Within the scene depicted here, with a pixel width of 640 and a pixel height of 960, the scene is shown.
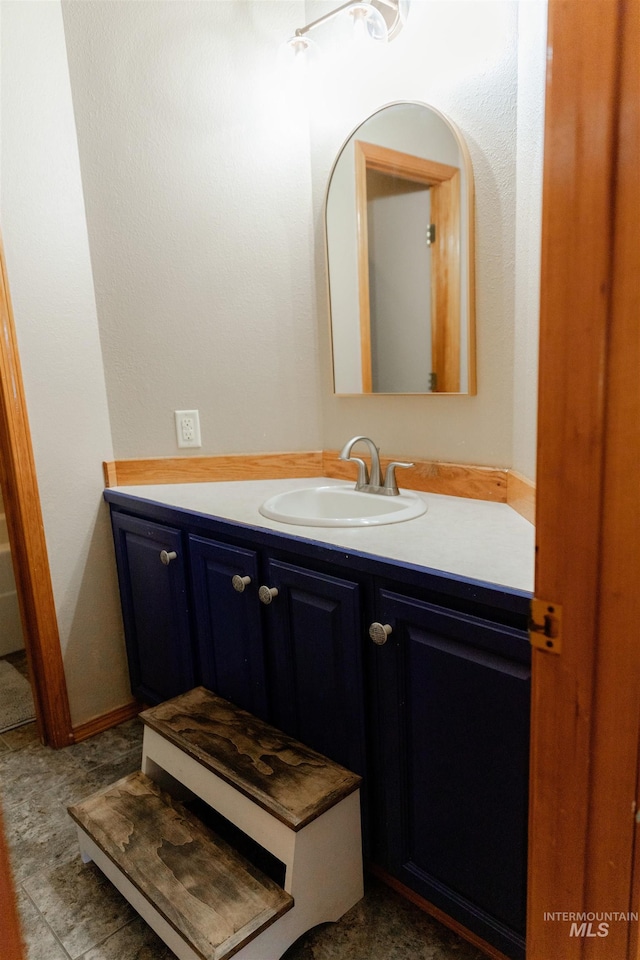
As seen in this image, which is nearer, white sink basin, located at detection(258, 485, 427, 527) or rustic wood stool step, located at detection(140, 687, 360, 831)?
rustic wood stool step, located at detection(140, 687, 360, 831)

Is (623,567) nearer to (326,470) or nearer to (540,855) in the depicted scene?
(540,855)

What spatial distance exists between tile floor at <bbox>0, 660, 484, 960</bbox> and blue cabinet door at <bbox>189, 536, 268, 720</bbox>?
0.49 m

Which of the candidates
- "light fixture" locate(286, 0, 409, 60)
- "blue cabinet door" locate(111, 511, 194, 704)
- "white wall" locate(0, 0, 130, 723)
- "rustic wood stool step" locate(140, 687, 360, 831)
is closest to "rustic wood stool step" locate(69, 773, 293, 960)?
"rustic wood stool step" locate(140, 687, 360, 831)

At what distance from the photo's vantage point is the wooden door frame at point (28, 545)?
184 centimetres

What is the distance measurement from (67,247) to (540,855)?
1.97m

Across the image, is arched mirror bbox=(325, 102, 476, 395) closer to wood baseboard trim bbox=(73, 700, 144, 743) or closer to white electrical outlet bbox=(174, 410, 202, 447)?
white electrical outlet bbox=(174, 410, 202, 447)

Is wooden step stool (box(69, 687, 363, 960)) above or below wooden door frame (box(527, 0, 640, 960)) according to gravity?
below

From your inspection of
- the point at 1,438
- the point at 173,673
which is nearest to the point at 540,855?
the point at 173,673

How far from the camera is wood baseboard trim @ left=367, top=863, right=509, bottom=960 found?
1.25 metres

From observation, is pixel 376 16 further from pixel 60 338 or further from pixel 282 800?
pixel 282 800

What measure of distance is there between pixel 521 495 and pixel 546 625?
2.82 ft

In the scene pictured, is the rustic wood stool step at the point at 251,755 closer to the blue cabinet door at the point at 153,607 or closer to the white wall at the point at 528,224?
the blue cabinet door at the point at 153,607

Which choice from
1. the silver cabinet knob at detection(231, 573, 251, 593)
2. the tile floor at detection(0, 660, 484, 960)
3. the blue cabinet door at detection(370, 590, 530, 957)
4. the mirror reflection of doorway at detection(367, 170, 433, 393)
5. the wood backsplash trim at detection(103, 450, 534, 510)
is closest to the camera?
the blue cabinet door at detection(370, 590, 530, 957)

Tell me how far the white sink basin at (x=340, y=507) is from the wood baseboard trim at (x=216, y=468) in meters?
0.26
